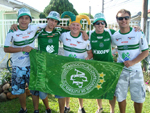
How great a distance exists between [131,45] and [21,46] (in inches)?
93.9

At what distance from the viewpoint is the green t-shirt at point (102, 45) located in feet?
10.9

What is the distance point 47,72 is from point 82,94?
91 cm

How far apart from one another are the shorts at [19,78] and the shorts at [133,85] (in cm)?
204

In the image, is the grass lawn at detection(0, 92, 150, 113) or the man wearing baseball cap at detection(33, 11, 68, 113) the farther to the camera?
the grass lawn at detection(0, 92, 150, 113)

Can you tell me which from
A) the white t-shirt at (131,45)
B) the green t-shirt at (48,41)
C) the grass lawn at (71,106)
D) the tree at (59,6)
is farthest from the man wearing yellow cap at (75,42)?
the tree at (59,6)

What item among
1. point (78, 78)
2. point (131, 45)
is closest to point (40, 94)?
point (78, 78)

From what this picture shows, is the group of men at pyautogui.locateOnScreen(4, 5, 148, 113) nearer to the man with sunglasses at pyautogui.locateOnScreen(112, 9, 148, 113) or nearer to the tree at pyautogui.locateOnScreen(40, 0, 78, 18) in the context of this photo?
the man with sunglasses at pyautogui.locateOnScreen(112, 9, 148, 113)

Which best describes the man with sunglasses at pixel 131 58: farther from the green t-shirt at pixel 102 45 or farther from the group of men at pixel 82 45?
the green t-shirt at pixel 102 45

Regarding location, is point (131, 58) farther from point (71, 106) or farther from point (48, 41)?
point (71, 106)

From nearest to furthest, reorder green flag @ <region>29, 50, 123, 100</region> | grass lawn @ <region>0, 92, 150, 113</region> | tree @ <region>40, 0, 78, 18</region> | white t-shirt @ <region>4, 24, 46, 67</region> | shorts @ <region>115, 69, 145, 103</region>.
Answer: shorts @ <region>115, 69, 145, 103</region> < green flag @ <region>29, 50, 123, 100</region> < white t-shirt @ <region>4, 24, 46, 67</region> < grass lawn @ <region>0, 92, 150, 113</region> < tree @ <region>40, 0, 78, 18</region>

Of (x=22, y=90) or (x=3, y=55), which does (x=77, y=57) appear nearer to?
(x=22, y=90)

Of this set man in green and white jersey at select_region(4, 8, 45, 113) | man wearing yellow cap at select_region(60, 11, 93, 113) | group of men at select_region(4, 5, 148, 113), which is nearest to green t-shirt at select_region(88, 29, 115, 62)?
group of men at select_region(4, 5, 148, 113)

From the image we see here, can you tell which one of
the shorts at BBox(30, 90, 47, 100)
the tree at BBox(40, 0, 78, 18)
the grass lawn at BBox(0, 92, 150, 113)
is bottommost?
the grass lawn at BBox(0, 92, 150, 113)

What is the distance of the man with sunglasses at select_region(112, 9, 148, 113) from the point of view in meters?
2.97
